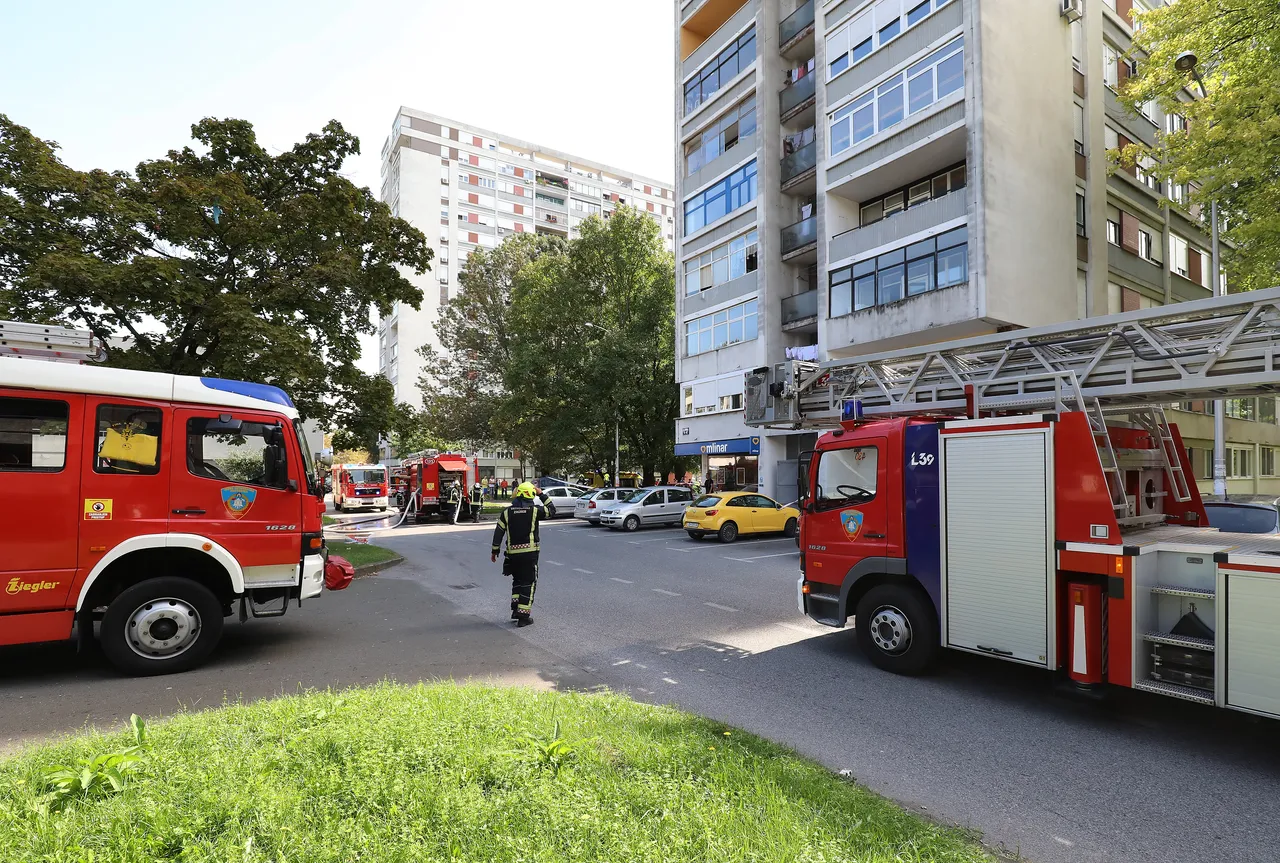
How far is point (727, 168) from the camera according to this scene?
30219mm

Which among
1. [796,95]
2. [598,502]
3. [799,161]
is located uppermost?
[796,95]

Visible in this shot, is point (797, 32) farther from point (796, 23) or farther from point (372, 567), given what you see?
point (372, 567)

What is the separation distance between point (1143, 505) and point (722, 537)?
13.9 m

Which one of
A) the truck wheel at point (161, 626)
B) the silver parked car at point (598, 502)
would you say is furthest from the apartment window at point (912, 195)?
the truck wheel at point (161, 626)

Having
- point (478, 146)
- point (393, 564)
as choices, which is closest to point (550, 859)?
point (393, 564)

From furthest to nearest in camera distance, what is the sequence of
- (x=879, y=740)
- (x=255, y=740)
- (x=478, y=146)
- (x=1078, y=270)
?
(x=478, y=146), (x=1078, y=270), (x=879, y=740), (x=255, y=740)

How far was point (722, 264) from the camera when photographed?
3039cm

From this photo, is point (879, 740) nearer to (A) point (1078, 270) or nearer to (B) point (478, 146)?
(A) point (1078, 270)

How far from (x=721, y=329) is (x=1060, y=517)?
82.9 ft

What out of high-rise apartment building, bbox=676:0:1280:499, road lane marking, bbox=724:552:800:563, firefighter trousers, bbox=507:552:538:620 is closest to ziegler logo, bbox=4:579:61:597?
firefighter trousers, bbox=507:552:538:620

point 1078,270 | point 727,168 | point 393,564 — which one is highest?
point 727,168

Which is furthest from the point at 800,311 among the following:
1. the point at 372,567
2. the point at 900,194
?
the point at 372,567

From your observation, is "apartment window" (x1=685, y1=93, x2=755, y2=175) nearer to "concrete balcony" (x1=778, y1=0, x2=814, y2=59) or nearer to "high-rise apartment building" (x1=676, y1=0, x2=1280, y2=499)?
"high-rise apartment building" (x1=676, y1=0, x2=1280, y2=499)

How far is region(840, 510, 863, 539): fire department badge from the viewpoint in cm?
697
